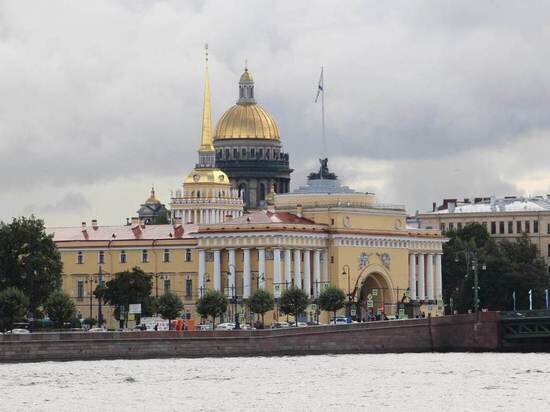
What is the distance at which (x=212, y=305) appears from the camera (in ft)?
373

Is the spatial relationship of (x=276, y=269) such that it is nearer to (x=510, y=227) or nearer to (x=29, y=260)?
(x=29, y=260)

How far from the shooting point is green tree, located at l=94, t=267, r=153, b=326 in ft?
386

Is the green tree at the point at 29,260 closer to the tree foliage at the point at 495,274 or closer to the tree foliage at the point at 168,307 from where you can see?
the tree foliage at the point at 168,307

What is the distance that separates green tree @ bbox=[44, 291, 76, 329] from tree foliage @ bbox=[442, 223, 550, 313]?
29159 millimetres

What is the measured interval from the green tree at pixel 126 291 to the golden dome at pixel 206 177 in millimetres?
52939

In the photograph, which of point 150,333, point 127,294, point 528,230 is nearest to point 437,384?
point 150,333

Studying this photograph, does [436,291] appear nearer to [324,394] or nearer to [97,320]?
[97,320]

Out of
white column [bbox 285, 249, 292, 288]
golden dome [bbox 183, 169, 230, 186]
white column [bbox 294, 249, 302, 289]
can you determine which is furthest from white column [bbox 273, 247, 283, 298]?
golden dome [bbox 183, 169, 230, 186]

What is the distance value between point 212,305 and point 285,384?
36298 millimetres

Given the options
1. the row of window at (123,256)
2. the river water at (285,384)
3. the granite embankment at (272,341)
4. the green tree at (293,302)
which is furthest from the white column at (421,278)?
the river water at (285,384)

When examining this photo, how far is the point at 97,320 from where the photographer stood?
121812mm

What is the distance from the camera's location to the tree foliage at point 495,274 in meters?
132

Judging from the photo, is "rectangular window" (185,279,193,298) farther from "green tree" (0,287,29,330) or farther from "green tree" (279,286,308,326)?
"green tree" (0,287,29,330)

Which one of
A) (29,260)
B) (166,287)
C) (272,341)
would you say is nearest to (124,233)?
(166,287)
